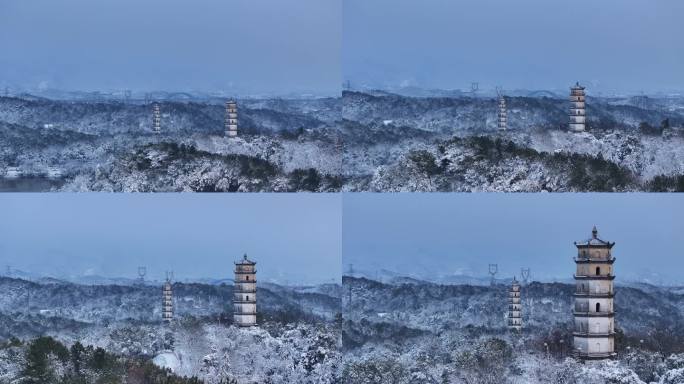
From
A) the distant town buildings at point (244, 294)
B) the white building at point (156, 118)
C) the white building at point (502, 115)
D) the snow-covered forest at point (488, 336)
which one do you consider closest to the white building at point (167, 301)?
the distant town buildings at point (244, 294)

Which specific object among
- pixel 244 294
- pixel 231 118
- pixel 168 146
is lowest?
pixel 244 294

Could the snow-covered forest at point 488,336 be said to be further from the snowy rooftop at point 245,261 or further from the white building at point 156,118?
the white building at point 156,118

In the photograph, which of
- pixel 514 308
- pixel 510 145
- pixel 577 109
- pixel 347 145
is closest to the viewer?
pixel 514 308

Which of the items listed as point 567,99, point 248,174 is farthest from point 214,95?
point 567,99

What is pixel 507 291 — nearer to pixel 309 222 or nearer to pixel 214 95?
pixel 309 222

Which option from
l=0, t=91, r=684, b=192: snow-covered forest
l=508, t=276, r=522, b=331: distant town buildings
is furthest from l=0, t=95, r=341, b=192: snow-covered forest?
l=508, t=276, r=522, b=331: distant town buildings

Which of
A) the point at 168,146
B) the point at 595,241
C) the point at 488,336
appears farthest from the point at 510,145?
the point at 168,146

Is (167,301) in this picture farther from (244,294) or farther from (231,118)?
(231,118)
